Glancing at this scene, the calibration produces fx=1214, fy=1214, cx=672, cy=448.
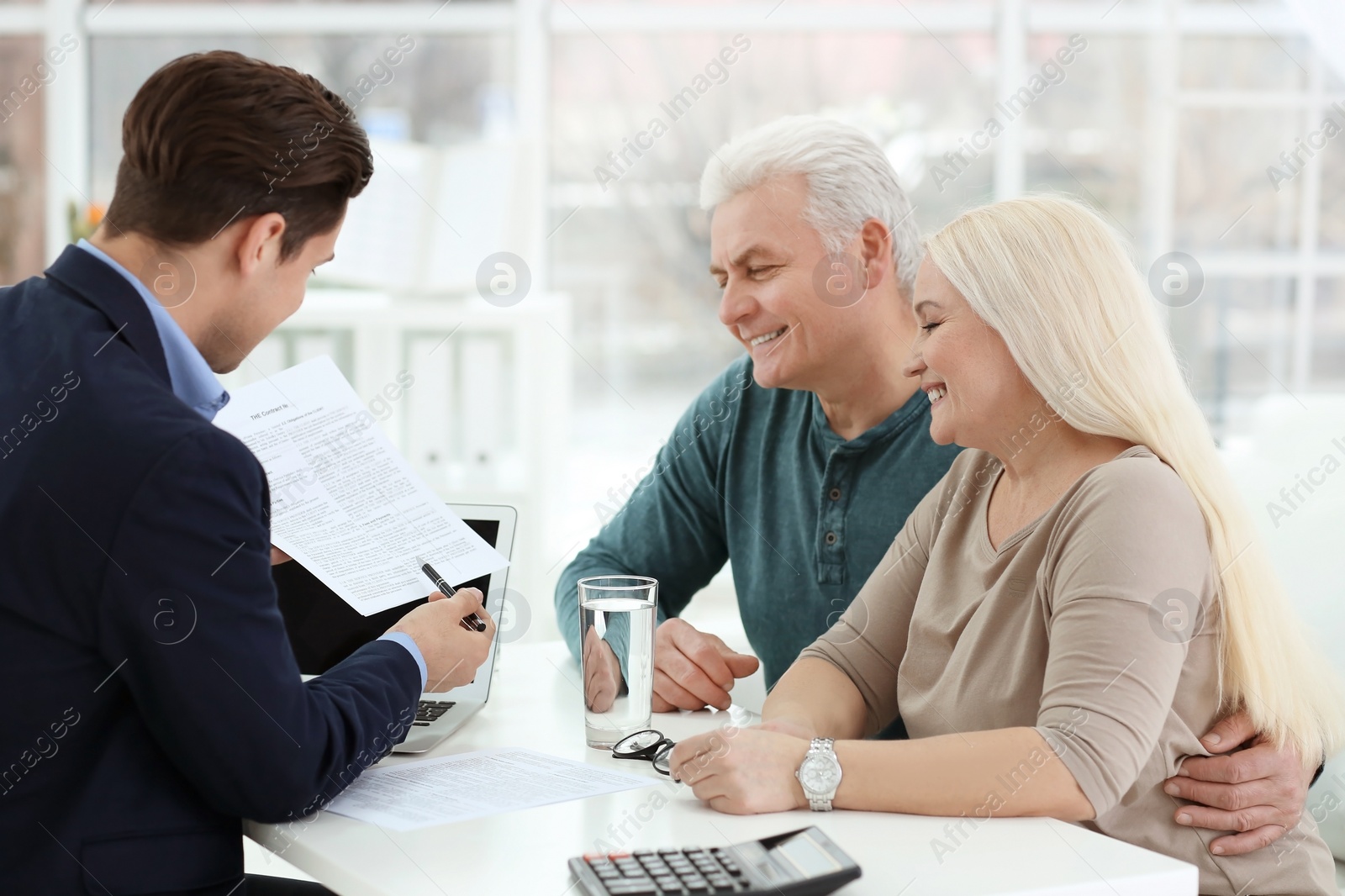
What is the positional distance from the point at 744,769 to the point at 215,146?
Answer: 0.72 metres

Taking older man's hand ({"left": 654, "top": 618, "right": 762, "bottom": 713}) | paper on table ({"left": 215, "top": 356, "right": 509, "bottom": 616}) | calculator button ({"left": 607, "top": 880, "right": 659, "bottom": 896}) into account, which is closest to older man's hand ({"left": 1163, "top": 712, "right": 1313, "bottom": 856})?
older man's hand ({"left": 654, "top": 618, "right": 762, "bottom": 713})

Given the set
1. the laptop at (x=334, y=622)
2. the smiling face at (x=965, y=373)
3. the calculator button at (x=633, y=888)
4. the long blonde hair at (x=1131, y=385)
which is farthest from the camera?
the laptop at (x=334, y=622)

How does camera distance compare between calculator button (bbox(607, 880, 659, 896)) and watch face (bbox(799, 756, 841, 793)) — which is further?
watch face (bbox(799, 756, 841, 793))

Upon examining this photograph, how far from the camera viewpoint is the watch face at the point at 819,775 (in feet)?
3.57

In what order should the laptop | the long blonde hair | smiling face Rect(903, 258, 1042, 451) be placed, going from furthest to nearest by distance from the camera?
the laptop
smiling face Rect(903, 258, 1042, 451)
the long blonde hair

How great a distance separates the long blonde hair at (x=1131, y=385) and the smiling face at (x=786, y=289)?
444mm

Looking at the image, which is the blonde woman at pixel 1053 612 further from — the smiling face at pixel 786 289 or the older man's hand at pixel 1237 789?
the smiling face at pixel 786 289

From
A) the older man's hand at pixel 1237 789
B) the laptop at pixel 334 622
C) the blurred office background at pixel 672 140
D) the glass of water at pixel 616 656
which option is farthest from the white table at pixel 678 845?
the blurred office background at pixel 672 140

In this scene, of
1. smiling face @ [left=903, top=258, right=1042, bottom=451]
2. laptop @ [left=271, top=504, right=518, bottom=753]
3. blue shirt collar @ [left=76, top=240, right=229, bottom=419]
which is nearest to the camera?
blue shirt collar @ [left=76, top=240, right=229, bottom=419]

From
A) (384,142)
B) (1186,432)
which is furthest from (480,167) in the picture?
(1186,432)

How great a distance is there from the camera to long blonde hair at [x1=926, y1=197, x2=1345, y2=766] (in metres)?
1.22

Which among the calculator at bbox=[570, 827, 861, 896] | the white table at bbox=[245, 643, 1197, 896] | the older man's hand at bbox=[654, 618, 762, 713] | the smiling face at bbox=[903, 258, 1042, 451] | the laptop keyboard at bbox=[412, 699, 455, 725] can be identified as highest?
the smiling face at bbox=[903, 258, 1042, 451]

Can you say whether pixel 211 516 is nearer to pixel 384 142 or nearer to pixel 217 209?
pixel 217 209

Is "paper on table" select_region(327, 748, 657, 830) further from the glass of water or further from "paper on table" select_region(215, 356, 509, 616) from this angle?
"paper on table" select_region(215, 356, 509, 616)
